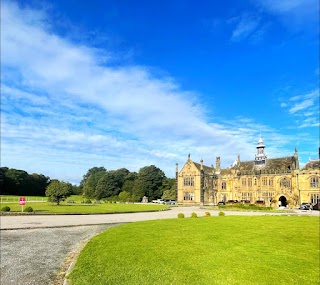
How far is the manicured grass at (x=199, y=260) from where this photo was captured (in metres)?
9.66

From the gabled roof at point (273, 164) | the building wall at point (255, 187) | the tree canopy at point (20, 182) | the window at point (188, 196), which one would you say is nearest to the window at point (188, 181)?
the building wall at point (255, 187)

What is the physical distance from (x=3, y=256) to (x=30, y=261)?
1.80m

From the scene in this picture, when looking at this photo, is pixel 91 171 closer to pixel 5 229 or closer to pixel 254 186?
pixel 254 186

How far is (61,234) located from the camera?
20016mm

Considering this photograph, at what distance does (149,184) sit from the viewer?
106062 millimetres

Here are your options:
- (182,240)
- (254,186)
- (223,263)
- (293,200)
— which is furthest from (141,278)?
(254,186)

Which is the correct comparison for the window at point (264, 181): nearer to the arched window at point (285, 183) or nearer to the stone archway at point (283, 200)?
the arched window at point (285, 183)

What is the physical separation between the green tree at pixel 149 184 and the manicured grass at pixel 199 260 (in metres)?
85.3

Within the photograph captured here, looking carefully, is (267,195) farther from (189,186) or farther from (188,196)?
(188,196)

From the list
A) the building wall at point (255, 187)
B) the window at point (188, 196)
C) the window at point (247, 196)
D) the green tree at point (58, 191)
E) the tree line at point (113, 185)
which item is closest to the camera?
the green tree at point (58, 191)

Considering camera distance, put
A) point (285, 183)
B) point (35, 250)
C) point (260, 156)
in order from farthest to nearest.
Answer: point (260, 156)
point (285, 183)
point (35, 250)

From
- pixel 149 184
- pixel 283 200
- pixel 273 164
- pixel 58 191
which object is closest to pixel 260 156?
pixel 273 164

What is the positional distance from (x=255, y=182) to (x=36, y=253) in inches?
2754

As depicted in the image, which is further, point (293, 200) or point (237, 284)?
point (293, 200)
